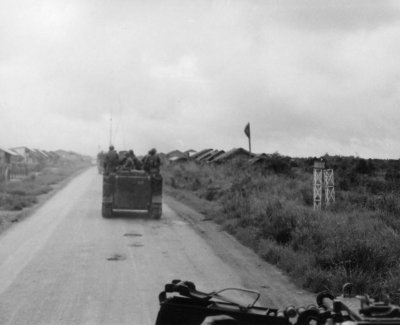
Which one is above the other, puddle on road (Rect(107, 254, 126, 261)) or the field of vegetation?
the field of vegetation

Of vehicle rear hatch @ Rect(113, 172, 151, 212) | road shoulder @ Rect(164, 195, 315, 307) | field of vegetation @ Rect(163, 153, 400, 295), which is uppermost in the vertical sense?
vehicle rear hatch @ Rect(113, 172, 151, 212)

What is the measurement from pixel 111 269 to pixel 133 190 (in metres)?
8.17

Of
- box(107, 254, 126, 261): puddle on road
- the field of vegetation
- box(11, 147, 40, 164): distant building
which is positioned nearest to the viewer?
the field of vegetation

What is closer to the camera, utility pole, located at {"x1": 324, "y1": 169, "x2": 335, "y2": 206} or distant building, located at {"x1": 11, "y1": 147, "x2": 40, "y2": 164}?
utility pole, located at {"x1": 324, "y1": 169, "x2": 335, "y2": 206}

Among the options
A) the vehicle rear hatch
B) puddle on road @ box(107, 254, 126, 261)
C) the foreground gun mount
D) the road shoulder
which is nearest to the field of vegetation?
the road shoulder

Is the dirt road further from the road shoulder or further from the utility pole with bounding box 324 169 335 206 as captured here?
the utility pole with bounding box 324 169 335 206

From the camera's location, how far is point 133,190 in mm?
16938

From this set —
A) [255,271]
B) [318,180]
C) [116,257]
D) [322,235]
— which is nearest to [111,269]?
[116,257]

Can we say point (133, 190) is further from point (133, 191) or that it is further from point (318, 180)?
point (318, 180)

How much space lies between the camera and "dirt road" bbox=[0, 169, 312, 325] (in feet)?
21.4

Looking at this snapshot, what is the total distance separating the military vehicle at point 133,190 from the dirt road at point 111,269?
4.86 feet

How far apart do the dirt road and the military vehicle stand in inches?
58.3

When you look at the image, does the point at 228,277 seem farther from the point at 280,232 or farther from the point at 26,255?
the point at 26,255

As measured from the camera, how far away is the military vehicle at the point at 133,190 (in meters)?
16.8
